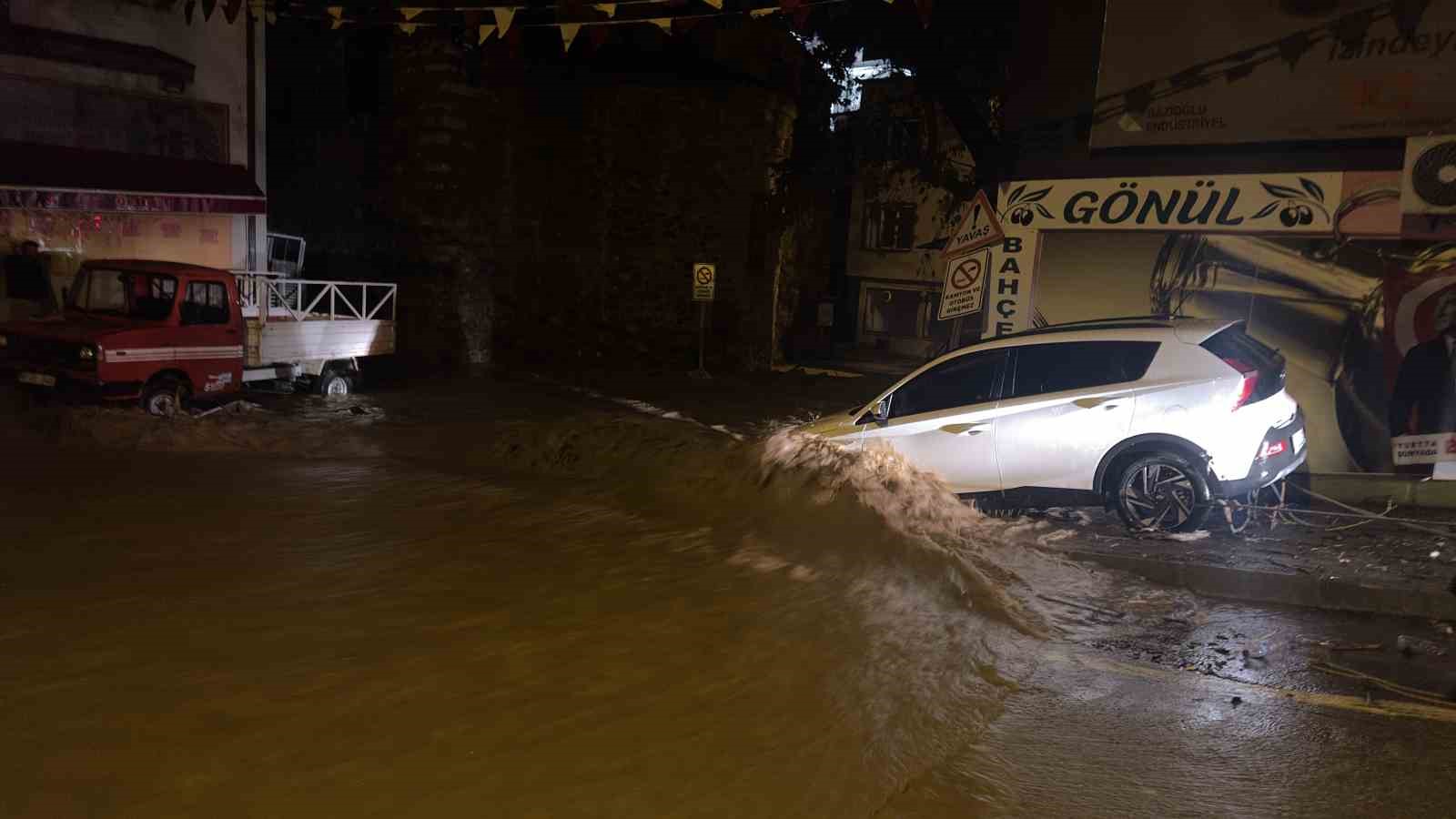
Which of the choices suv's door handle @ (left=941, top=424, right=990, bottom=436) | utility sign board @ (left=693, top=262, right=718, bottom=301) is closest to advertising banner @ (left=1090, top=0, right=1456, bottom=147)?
suv's door handle @ (left=941, top=424, right=990, bottom=436)

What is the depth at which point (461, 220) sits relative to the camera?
64.2 feet

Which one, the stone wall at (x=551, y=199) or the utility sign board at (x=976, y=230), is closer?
the utility sign board at (x=976, y=230)

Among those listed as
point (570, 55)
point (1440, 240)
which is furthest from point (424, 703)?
point (570, 55)

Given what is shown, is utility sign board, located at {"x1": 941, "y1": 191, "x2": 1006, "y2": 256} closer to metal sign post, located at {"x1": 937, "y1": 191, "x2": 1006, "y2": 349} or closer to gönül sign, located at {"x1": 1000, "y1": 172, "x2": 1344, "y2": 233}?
metal sign post, located at {"x1": 937, "y1": 191, "x2": 1006, "y2": 349}

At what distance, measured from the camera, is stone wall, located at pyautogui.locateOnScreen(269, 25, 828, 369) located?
64.0ft

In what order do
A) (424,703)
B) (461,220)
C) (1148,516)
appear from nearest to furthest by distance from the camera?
(424,703) < (1148,516) < (461,220)

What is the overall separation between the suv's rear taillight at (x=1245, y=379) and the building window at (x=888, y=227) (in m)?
29.5

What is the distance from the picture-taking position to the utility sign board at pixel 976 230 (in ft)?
35.1

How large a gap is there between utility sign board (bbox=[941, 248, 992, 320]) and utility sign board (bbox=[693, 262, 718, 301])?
852cm

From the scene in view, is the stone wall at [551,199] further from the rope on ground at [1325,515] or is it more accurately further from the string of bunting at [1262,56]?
the rope on ground at [1325,515]

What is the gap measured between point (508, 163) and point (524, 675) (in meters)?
16.7

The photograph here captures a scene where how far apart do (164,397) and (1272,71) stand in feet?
41.2

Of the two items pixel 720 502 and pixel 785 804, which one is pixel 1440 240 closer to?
pixel 720 502

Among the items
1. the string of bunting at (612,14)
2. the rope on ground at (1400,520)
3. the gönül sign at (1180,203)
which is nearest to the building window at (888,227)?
the string of bunting at (612,14)
